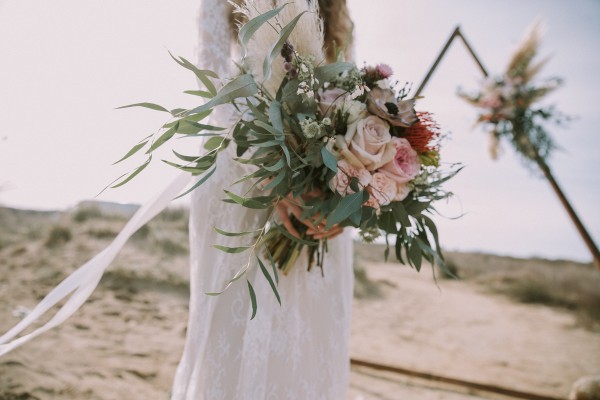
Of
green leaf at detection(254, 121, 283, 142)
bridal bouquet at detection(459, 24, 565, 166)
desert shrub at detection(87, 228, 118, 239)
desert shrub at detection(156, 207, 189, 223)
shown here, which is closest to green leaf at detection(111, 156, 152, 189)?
green leaf at detection(254, 121, 283, 142)

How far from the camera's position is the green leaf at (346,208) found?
975mm

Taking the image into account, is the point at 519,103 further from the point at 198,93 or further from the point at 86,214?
the point at 86,214

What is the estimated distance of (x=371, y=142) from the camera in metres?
1.06

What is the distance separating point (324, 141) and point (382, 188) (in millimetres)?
Result: 232

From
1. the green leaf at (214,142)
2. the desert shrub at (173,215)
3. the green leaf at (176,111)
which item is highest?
the desert shrub at (173,215)

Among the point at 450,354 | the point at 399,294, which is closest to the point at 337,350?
the point at 450,354

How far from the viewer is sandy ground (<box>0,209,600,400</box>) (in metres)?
2.34

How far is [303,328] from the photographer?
145 cm

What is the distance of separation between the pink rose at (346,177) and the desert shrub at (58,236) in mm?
6187

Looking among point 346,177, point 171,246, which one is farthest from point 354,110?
point 171,246

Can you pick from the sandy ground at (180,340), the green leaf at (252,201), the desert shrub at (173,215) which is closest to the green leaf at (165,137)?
the green leaf at (252,201)

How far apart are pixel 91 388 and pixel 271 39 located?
2.35 metres

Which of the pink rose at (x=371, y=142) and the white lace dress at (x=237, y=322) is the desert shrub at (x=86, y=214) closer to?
the white lace dress at (x=237, y=322)

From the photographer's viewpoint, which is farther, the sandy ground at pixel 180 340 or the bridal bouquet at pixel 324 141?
the sandy ground at pixel 180 340
